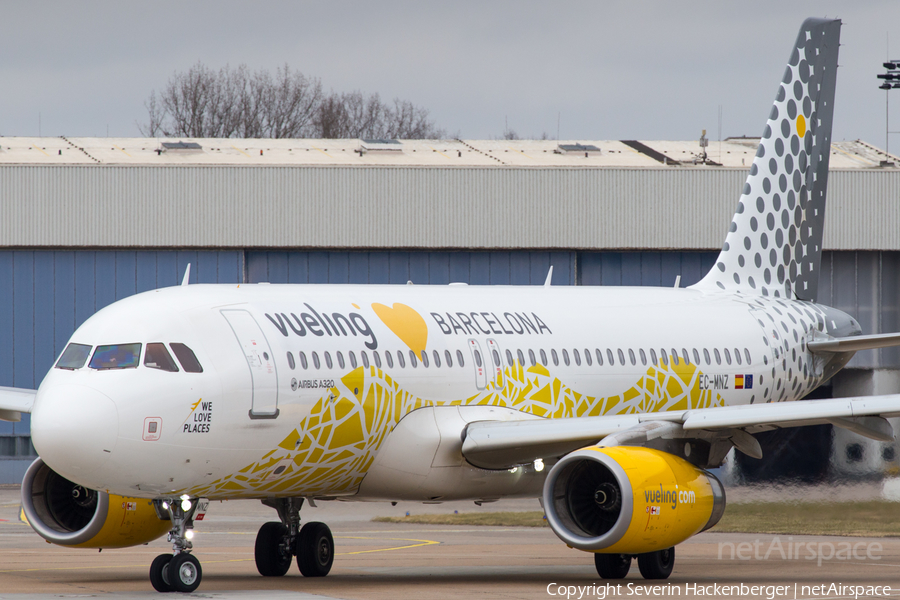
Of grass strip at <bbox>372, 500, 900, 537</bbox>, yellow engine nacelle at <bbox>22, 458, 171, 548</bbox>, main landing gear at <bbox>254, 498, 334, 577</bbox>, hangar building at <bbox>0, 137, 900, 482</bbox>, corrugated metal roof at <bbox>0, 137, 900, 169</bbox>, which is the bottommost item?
grass strip at <bbox>372, 500, 900, 537</bbox>

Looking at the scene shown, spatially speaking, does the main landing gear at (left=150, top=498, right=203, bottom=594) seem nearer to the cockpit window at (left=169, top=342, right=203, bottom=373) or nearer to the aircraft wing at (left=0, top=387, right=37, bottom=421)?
the cockpit window at (left=169, top=342, right=203, bottom=373)

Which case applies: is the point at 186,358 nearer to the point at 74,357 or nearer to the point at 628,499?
the point at 74,357

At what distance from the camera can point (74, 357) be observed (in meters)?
15.7

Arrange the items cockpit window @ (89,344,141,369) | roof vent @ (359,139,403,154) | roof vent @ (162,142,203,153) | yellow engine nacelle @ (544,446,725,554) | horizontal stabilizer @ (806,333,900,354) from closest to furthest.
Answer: cockpit window @ (89,344,141,369)
yellow engine nacelle @ (544,446,725,554)
horizontal stabilizer @ (806,333,900,354)
roof vent @ (162,142,203,153)
roof vent @ (359,139,403,154)

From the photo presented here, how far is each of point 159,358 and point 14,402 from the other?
5.08 metres

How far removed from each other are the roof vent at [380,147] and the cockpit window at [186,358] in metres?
26.8

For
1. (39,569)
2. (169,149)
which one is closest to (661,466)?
(39,569)

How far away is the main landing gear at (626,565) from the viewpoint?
1829 cm

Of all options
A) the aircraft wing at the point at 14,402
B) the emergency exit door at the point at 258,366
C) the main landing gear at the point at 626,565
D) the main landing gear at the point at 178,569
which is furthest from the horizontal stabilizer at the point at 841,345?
the aircraft wing at the point at 14,402

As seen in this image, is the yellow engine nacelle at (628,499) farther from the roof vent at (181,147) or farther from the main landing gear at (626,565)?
the roof vent at (181,147)

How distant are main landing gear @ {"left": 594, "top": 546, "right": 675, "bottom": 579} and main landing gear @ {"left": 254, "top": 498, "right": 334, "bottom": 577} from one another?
3.98 metres

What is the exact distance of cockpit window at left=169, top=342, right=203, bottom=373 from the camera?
A: 15703mm

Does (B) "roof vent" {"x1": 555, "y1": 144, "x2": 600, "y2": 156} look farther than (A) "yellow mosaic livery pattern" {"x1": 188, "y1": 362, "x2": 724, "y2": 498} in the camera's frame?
Yes

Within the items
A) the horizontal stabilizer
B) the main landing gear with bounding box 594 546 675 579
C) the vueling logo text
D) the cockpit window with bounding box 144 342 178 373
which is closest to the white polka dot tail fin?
the horizontal stabilizer
